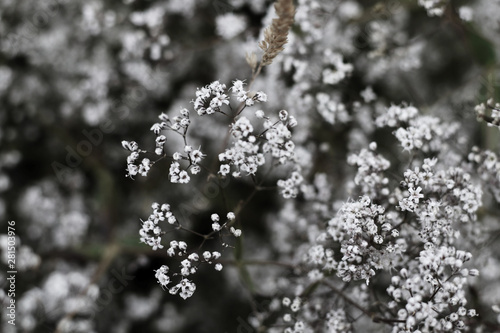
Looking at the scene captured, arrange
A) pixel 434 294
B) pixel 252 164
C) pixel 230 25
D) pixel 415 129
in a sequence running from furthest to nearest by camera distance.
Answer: pixel 230 25, pixel 415 129, pixel 252 164, pixel 434 294

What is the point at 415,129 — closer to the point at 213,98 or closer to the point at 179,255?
the point at 213,98

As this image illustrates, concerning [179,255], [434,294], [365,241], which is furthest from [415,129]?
[179,255]

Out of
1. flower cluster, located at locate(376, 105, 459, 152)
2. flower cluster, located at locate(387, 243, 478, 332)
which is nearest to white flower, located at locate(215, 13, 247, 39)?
flower cluster, located at locate(376, 105, 459, 152)

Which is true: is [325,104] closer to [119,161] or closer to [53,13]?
[119,161]

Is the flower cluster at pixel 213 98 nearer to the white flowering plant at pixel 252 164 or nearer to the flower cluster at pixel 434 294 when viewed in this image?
the white flowering plant at pixel 252 164

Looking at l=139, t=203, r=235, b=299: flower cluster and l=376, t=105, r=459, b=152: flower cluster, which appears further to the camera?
l=376, t=105, r=459, b=152: flower cluster

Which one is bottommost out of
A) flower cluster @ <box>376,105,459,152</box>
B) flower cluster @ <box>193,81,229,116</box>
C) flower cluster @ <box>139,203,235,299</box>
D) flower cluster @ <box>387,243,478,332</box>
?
flower cluster @ <box>139,203,235,299</box>

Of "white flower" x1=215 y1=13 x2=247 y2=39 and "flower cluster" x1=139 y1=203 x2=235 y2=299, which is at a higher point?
"white flower" x1=215 y1=13 x2=247 y2=39

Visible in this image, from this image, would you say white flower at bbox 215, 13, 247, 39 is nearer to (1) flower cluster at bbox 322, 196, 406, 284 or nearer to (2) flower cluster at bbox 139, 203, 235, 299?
(2) flower cluster at bbox 139, 203, 235, 299

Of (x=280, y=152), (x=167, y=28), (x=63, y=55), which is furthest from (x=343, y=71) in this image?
(x=63, y=55)

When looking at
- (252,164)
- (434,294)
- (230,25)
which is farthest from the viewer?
(230,25)
